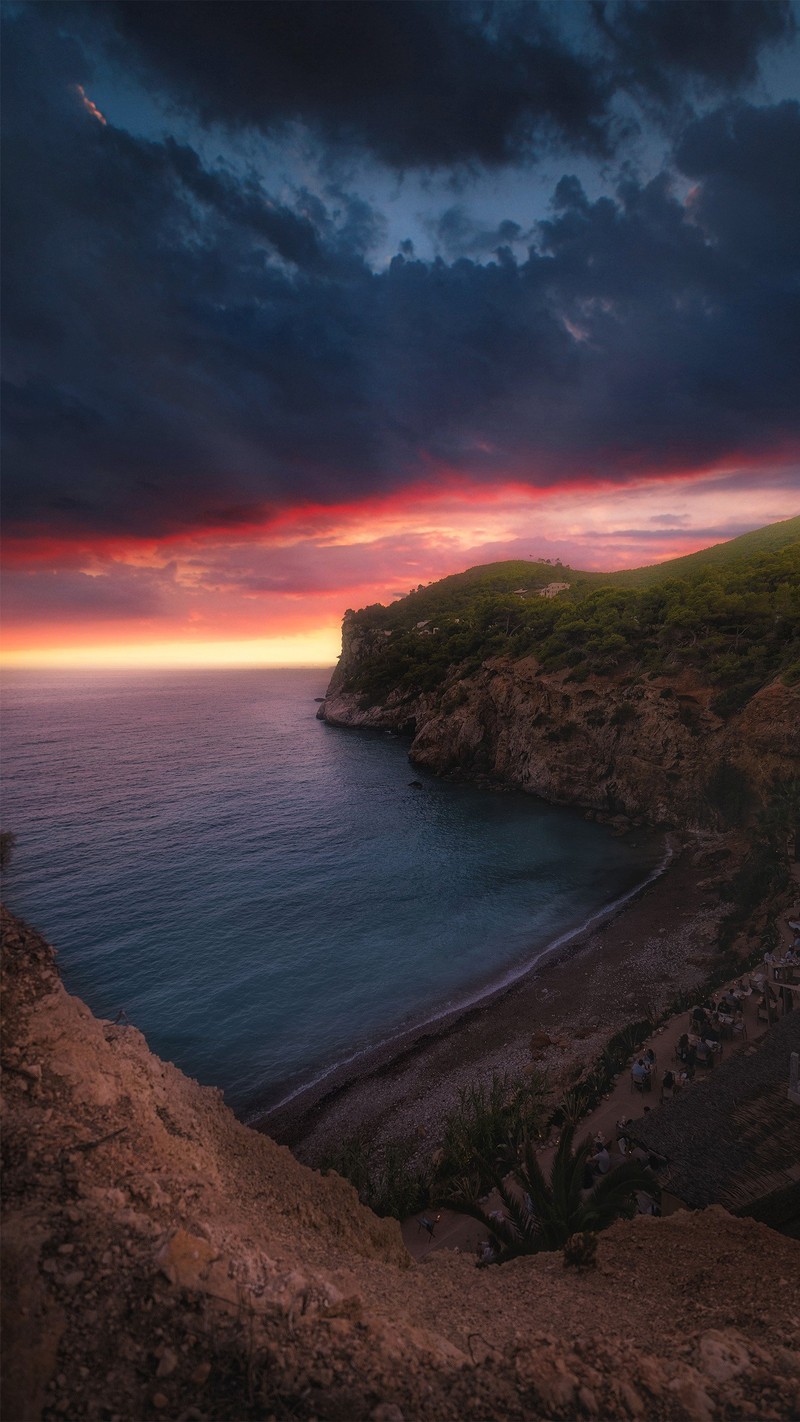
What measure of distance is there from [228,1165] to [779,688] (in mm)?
47023

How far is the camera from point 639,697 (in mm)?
53156

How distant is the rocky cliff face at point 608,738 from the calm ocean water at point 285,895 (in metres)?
4.39

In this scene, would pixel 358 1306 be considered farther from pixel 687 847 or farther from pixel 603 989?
pixel 687 847

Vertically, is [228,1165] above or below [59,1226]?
below

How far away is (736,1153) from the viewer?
44.9ft

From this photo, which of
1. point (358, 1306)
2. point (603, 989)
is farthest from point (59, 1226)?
point (603, 989)

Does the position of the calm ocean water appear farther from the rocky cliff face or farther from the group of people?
the group of people

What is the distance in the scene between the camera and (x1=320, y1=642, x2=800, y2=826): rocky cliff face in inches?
1682

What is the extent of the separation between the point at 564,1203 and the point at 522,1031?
45.7ft

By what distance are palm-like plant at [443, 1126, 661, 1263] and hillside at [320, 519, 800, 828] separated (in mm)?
34734

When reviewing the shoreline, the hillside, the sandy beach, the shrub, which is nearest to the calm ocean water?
the shoreline

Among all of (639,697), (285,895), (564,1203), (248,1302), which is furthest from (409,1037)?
(639,697)

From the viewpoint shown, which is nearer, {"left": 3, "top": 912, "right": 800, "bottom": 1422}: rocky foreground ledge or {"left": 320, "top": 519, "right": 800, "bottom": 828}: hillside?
{"left": 3, "top": 912, "right": 800, "bottom": 1422}: rocky foreground ledge

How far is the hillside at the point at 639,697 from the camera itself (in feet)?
147
